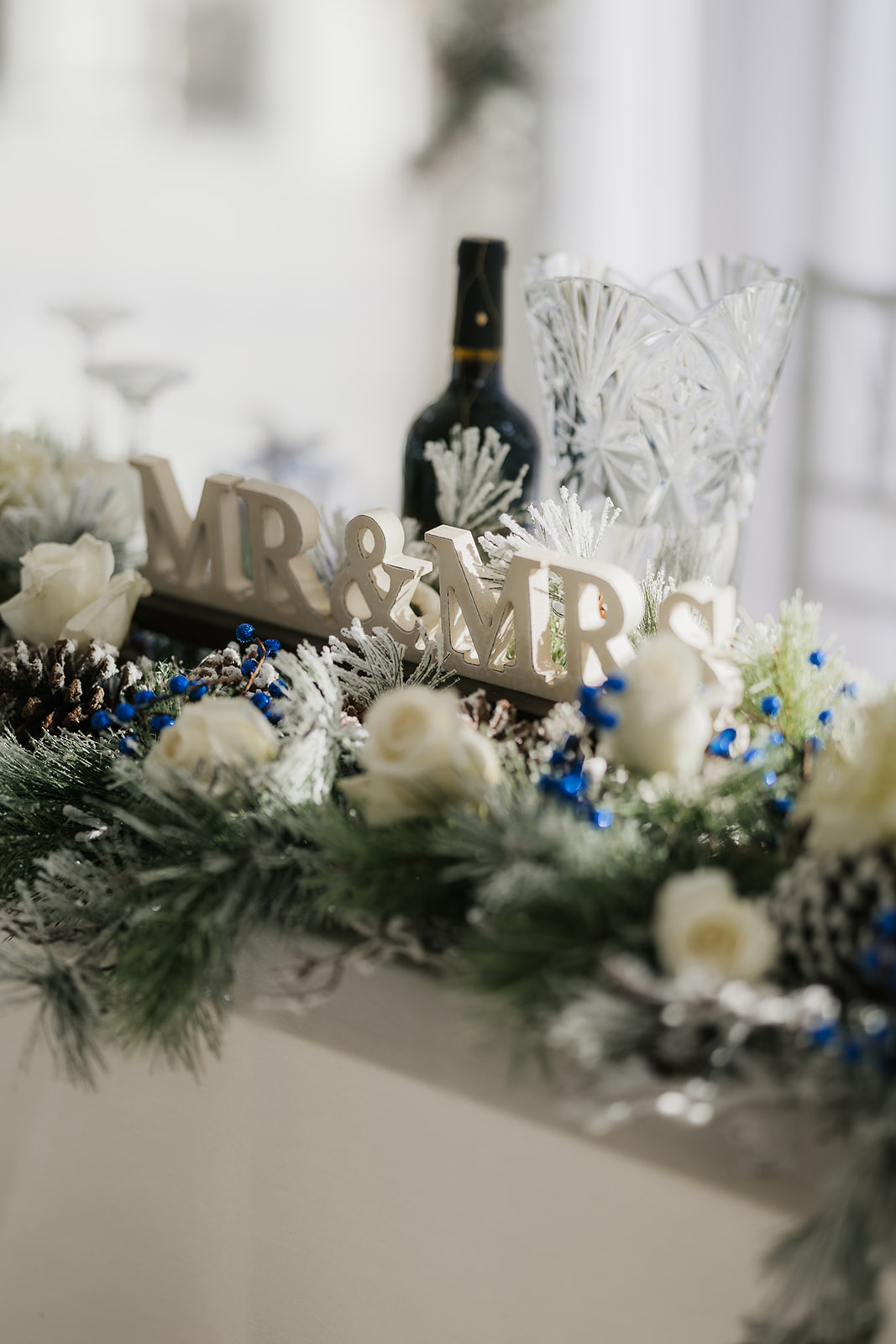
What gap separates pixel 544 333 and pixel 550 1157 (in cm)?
50

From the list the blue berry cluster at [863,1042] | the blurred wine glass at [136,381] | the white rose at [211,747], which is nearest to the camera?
the blue berry cluster at [863,1042]

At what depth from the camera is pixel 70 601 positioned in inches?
28.8

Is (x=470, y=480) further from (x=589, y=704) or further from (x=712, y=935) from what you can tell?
(x=712, y=935)

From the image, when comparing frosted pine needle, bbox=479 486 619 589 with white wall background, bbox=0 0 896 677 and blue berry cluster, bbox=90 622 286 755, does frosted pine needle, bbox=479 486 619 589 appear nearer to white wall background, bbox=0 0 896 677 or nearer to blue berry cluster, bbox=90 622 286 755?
blue berry cluster, bbox=90 622 286 755

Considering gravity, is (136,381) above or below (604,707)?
above

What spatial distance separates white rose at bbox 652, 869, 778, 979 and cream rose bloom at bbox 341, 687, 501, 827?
0.10m

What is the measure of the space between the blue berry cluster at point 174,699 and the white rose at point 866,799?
0.27 metres

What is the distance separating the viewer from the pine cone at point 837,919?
0.41m

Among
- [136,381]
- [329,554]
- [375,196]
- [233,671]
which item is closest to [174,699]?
[233,671]

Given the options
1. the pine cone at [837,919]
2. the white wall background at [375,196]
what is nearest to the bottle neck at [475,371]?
the pine cone at [837,919]

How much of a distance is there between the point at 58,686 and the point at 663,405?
0.40 meters

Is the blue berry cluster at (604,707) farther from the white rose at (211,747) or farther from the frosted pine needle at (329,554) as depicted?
the frosted pine needle at (329,554)

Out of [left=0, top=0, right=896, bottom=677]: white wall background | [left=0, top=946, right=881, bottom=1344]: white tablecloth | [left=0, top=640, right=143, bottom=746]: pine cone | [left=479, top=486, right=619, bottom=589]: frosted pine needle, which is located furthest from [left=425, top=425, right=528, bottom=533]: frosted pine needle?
[left=0, top=0, right=896, bottom=677]: white wall background

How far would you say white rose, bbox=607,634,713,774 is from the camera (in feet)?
1.50
